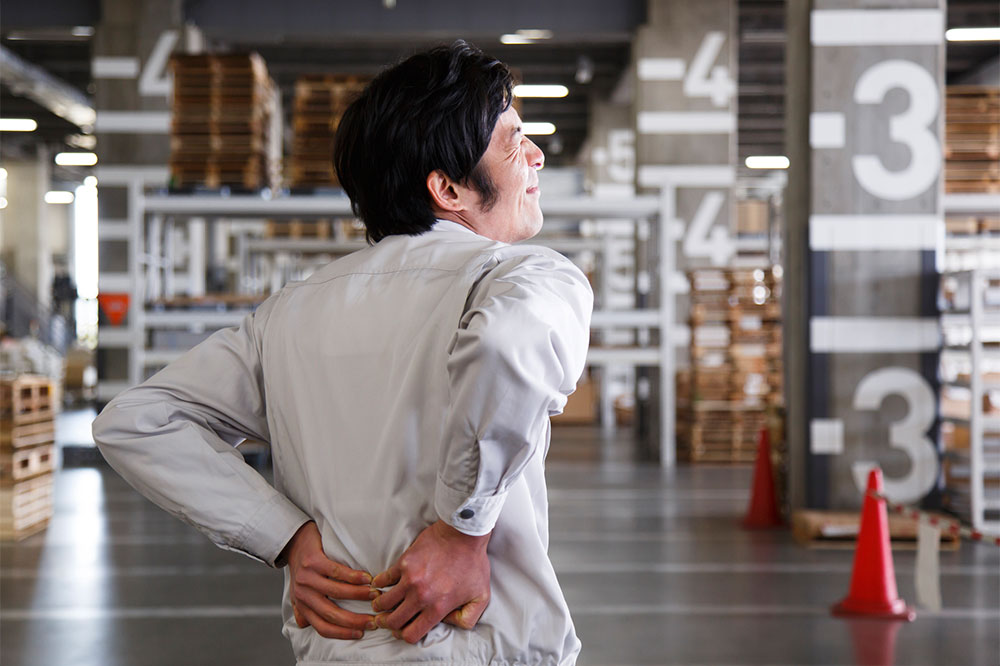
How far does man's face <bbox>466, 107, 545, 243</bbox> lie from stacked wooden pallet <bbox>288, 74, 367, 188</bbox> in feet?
31.2

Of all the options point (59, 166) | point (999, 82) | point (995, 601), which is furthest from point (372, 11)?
point (59, 166)

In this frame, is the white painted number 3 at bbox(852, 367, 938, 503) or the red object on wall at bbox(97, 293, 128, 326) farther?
the red object on wall at bbox(97, 293, 128, 326)

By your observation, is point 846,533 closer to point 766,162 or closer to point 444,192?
A: point 444,192

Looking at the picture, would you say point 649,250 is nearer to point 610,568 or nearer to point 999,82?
point 610,568

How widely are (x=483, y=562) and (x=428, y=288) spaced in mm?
390

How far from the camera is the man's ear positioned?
1613mm

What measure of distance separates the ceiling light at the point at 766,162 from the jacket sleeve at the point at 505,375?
28.6 metres

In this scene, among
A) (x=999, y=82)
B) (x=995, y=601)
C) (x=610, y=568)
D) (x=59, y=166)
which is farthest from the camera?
(x=59, y=166)

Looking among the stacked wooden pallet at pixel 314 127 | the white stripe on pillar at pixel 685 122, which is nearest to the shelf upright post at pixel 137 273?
the stacked wooden pallet at pixel 314 127

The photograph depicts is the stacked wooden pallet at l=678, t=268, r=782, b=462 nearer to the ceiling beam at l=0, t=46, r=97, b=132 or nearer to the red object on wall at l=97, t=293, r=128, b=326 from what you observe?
the red object on wall at l=97, t=293, r=128, b=326

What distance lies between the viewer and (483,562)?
4.74 feet

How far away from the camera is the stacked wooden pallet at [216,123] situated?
427 inches

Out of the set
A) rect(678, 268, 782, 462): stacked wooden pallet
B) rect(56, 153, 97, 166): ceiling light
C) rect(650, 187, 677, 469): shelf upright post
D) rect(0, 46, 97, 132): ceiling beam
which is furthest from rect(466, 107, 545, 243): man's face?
rect(56, 153, 97, 166): ceiling light

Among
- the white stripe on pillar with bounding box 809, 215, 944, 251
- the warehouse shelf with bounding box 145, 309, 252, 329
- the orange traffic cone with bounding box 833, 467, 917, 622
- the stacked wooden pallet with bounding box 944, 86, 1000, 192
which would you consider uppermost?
the stacked wooden pallet with bounding box 944, 86, 1000, 192
